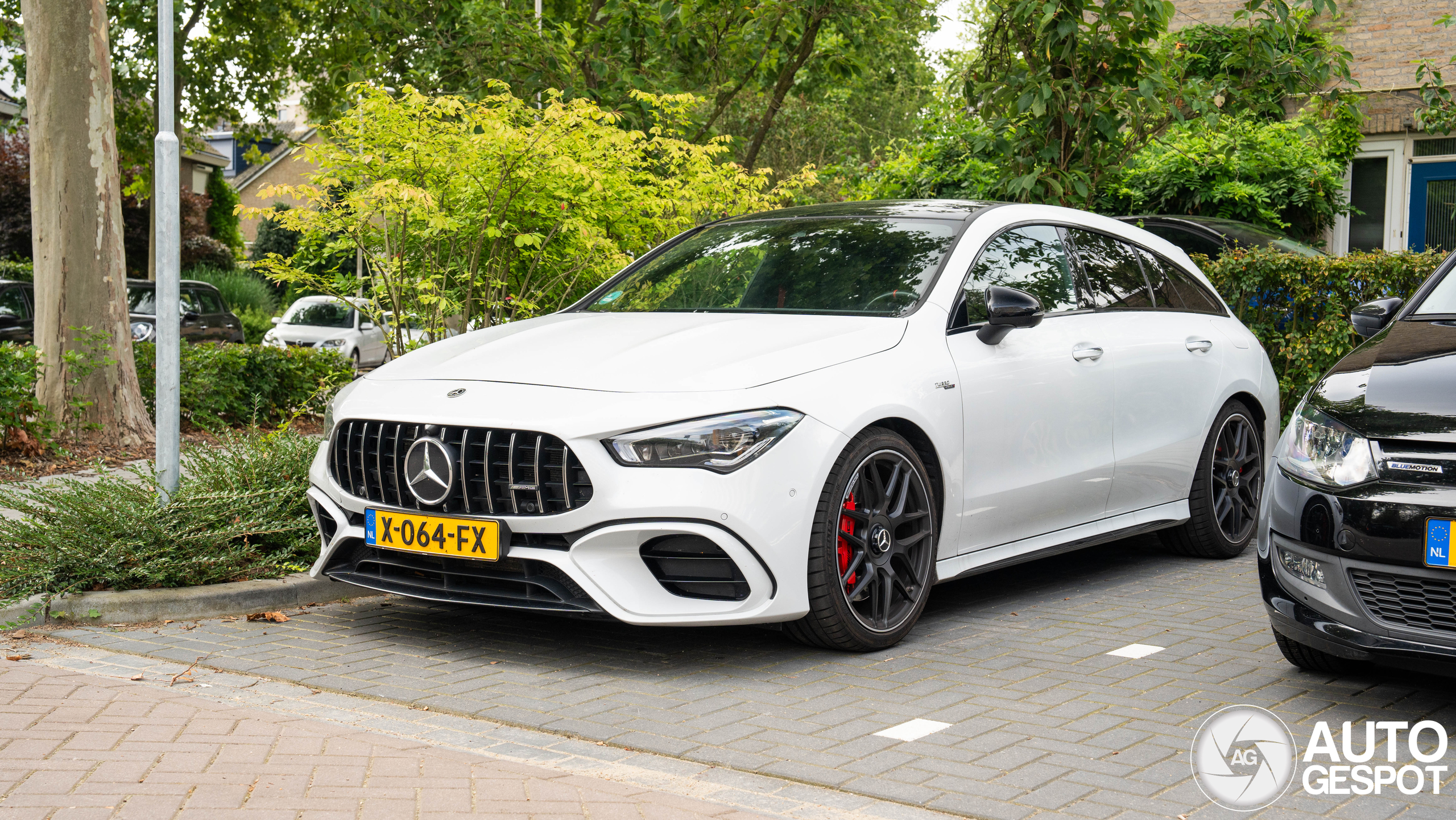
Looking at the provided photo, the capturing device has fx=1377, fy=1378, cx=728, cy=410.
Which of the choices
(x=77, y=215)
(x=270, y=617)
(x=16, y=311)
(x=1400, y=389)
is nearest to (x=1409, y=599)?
(x=1400, y=389)

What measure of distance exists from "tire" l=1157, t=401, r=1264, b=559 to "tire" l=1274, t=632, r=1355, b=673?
2072 mm

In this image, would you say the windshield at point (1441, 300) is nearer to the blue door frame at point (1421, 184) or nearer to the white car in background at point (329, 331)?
the blue door frame at point (1421, 184)

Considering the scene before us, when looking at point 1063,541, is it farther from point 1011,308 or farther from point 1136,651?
point 1011,308

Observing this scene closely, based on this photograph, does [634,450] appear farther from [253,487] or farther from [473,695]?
[253,487]

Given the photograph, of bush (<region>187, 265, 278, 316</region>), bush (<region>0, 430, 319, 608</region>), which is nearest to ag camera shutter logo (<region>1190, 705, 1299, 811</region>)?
bush (<region>0, 430, 319, 608</region>)

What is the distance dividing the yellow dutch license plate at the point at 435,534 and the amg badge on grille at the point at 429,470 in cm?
8

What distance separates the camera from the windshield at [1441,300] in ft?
16.6

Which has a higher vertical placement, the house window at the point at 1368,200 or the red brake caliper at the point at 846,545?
the house window at the point at 1368,200

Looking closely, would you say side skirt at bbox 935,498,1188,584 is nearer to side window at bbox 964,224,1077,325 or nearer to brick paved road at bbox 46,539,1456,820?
brick paved road at bbox 46,539,1456,820

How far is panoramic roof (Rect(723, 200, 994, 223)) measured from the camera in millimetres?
5984

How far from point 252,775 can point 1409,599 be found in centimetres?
329

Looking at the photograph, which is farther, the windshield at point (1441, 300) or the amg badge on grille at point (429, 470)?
the windshield at point (1441, 300)

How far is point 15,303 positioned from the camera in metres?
17.5

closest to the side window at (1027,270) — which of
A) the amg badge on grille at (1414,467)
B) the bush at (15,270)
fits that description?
the amg badge on grille at (1414,467)
